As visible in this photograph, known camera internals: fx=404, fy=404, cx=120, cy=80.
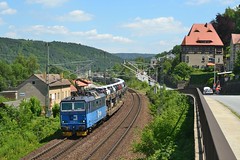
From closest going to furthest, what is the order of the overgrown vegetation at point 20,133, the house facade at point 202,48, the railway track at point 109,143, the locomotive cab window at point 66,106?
the railway track at point 109,143 < the overgrown vegetation at point 20,133 < the locomotive cab window at point 66,106 < the house facade at point 202,48

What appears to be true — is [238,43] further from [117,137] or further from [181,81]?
[117,137]

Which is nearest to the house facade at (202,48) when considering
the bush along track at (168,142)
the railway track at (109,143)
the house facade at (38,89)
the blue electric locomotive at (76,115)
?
the house facade at (38,89)

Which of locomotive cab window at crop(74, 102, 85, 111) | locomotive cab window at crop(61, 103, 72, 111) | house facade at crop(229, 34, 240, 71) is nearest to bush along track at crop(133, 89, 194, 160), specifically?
locomotive cab window at crop(74, 102, 85, 111)

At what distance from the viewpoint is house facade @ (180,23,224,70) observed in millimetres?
108625

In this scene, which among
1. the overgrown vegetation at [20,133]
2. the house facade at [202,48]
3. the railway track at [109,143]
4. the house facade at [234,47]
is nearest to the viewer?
the railway track at [109,143]

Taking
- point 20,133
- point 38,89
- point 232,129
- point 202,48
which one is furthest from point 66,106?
point 202,48

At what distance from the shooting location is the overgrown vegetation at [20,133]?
23.2 meters

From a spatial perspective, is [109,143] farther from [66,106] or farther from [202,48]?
[202,48]

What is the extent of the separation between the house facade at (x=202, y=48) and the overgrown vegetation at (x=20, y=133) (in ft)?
246

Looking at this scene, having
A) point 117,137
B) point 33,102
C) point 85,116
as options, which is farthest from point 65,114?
point 33,102

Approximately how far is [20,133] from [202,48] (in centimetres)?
8746

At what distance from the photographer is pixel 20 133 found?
29453 mm

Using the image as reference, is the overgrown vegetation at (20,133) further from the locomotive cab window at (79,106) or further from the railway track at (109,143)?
the railway track at (109,143)

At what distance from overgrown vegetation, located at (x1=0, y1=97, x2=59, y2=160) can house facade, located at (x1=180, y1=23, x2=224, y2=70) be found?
74964mm
